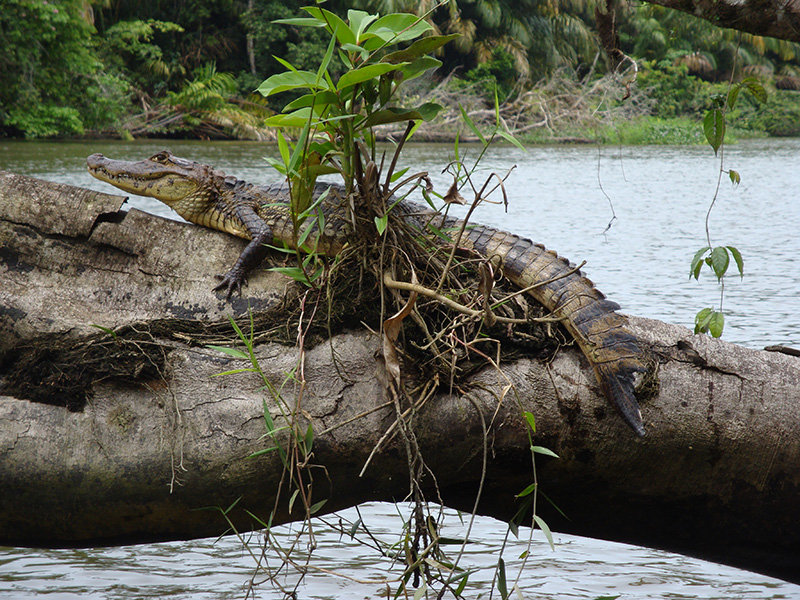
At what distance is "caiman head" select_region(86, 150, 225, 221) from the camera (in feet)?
7.98

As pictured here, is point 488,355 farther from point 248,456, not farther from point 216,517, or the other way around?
point 216,517

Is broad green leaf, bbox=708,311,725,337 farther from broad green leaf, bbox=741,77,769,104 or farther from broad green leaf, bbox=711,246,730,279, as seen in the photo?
broad green leaf, bbox=741,77,769,104

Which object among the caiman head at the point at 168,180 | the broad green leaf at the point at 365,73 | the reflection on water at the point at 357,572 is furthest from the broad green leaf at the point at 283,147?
the reflection on water at the point at 357,572

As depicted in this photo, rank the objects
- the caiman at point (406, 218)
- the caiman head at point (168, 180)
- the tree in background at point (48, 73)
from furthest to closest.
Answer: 1. the tree in background at point (48, 73)
2. the caiman head at point (168, 180)
3. the caiman at point (406, 218)

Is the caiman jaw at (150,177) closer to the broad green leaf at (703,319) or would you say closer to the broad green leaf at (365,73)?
the broad green leaf at (365,73)

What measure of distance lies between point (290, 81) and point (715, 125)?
3.60 ft

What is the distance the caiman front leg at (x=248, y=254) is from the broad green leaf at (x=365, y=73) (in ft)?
1.85

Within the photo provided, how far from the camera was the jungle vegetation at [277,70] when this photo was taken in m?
12.0

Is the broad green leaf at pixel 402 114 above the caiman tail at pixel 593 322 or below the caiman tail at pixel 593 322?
above

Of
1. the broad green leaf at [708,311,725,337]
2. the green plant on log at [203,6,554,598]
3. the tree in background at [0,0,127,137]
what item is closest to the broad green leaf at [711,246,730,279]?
the broad green leaf at [708,311,725,337]

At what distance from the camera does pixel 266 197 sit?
7.78 ft

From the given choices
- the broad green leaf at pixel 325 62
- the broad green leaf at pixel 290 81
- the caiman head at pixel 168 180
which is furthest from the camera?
the caiman head at pixel 168 180

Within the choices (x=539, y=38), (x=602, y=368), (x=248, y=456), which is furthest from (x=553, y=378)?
(x=539, y=38)

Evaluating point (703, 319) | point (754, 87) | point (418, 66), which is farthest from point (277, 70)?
point (418, 66)
